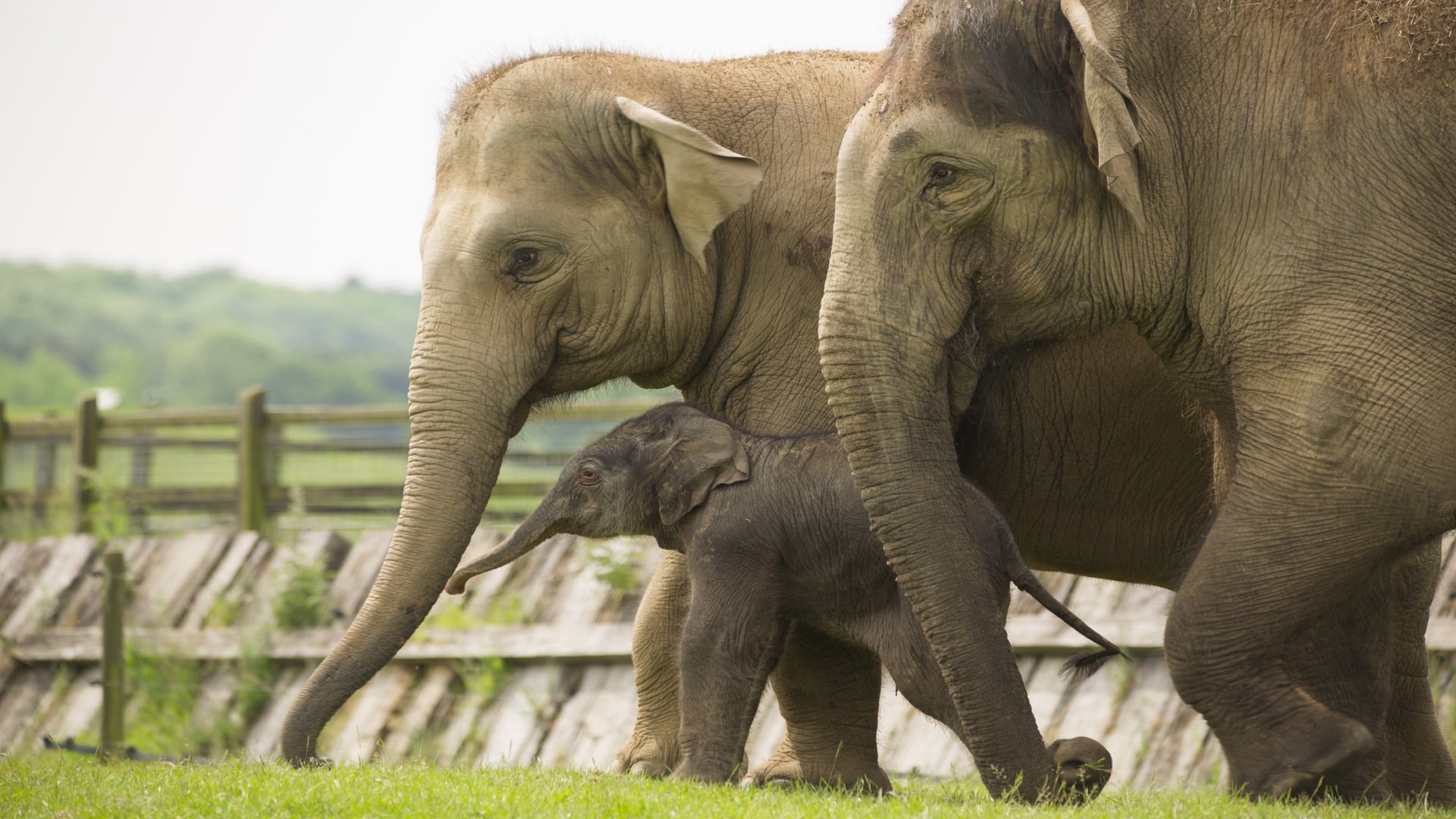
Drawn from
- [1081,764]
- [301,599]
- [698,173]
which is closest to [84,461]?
[301,599]

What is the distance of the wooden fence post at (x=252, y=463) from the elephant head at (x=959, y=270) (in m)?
10.1

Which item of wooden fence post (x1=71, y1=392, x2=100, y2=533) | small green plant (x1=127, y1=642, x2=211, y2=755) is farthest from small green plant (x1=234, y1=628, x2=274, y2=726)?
wooden fence post (x1=71, y1=392, x2=100, y2=533)

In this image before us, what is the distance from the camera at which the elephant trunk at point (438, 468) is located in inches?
267

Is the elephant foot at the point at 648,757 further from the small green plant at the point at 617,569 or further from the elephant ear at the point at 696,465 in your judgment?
the small green plant at the point at 617,569

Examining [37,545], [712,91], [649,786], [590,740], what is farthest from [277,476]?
[649,786]

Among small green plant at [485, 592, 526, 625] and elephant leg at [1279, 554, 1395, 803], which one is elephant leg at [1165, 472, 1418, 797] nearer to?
elephant leg at [1279, 554, 1395, 803]

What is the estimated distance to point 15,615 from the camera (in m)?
14.2

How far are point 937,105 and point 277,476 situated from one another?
35.1 ft

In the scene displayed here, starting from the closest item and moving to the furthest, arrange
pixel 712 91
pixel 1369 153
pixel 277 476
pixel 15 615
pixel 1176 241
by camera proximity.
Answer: pixel 1369 153, pixel 1176 241, pixel 712 91, pixel 15 615, pixel 277 476

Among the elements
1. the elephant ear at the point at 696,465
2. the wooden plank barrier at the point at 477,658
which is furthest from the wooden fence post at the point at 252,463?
the elephant ear at the point at 696,465

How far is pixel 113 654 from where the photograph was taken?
12734 millimetres

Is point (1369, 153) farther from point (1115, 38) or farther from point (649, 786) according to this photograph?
point (649, 786)

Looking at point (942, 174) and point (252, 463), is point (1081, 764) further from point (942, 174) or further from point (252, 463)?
point (252, 463)

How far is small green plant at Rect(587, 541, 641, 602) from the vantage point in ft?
37.3
